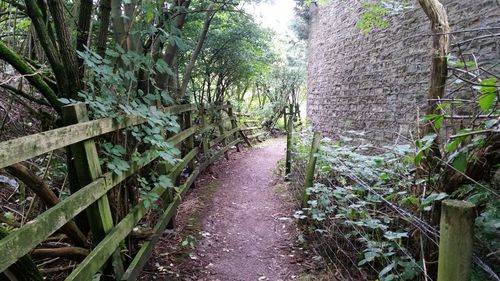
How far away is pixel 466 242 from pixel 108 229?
6.66ft

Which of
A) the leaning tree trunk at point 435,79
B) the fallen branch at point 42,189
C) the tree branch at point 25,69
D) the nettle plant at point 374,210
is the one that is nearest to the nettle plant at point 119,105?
the tree branch at point 25,69

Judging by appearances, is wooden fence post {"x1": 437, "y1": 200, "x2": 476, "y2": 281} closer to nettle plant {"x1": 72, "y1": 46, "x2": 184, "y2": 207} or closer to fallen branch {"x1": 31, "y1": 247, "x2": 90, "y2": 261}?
nettle plant {"x1": 72, "y1": 46, "x2": 184, "y2": 207}

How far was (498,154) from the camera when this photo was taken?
6.59 ft

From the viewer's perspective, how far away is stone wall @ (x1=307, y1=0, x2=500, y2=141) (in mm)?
4189

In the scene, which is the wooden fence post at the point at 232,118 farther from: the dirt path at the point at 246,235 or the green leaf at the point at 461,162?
the green leaf at the point at 461,162

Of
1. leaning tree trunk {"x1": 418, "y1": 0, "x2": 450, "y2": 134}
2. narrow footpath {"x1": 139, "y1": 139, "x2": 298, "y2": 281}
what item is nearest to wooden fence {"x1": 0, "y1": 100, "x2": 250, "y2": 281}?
narrow footpath {"x1": 139, "y1": 139, "x2": 298, "y2": 281}

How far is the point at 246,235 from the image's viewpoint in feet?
13.8

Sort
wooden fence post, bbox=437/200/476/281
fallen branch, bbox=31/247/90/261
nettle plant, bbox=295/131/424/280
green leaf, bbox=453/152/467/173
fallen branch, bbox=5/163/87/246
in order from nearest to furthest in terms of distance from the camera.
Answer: wooden fence post, bbox=437/200/476/281 → green leaf, bbox=453/152/467/173 → fallen branch, bbox=5/163/87/246 → fallen branch, bbox=31/247/90/261 → nettle plant, bbox=295/131/424/280

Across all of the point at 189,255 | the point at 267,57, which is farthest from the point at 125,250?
the point at 267,57

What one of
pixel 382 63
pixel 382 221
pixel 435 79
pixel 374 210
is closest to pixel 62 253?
pixel 374 210

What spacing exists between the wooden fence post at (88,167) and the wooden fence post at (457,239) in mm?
1900

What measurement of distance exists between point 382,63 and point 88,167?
220 inches

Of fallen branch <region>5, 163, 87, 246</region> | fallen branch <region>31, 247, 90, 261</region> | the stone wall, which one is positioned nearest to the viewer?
fallen branch <region>5, 163, 87, 246</region>

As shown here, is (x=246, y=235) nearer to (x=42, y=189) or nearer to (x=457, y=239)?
(x=42, y=189)
